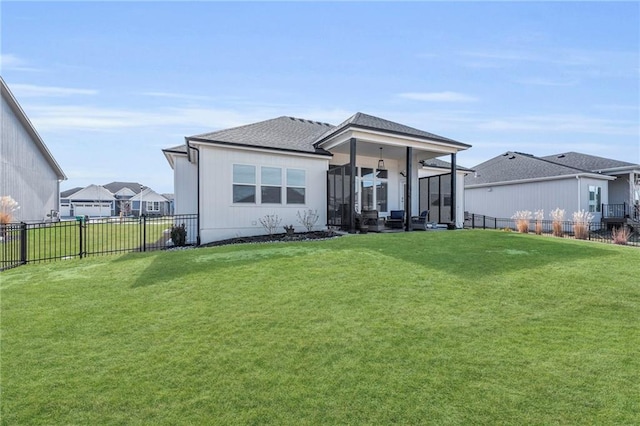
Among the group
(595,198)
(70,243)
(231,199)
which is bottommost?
(70,243)

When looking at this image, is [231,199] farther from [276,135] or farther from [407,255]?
[407,255]

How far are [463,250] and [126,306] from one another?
24.4 ft

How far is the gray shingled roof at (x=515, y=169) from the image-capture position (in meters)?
20.5

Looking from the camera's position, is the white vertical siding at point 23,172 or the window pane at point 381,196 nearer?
the window pane at point 381,196

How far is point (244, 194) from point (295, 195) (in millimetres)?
2111

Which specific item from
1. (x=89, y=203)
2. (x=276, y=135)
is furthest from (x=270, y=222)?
(x=89, y=203)

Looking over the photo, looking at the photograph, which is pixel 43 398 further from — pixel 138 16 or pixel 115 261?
pixel 138 16

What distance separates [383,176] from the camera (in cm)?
1563

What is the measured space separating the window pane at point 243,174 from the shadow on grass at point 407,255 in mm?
3724

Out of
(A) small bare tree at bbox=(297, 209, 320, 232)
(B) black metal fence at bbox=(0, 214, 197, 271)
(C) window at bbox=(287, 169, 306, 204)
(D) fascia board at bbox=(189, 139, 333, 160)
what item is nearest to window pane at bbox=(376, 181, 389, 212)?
(D) fascia board at bbox=(189, 139, 333, 160)

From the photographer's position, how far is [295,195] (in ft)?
41.7

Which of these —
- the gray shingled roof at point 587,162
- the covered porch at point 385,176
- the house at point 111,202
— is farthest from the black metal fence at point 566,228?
the house at point 111,202

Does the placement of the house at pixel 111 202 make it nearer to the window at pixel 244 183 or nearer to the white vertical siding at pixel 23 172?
the white vertical siding at pixel 23 172

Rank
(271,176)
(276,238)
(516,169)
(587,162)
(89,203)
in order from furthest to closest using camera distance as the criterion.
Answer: (89,203) → (516,169) → (587,162) → (271,176) → (276,238)
